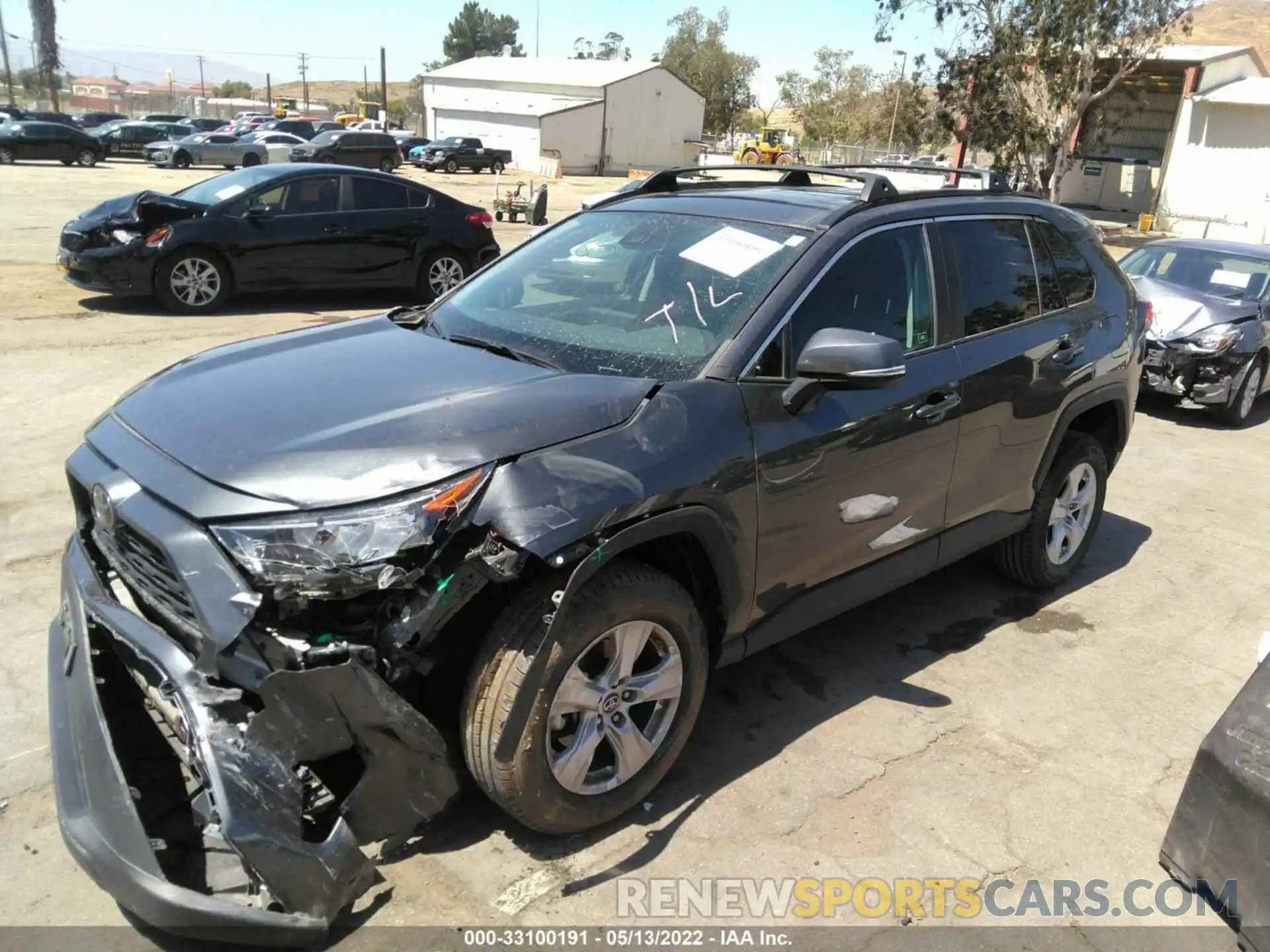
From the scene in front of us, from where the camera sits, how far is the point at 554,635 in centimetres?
253

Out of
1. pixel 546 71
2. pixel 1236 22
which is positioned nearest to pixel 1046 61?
pixel 546 71

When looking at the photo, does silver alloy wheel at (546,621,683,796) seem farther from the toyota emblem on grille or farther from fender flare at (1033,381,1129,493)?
fender flare at (1033,381,1129,493)

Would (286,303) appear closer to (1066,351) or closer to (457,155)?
(1066,351)

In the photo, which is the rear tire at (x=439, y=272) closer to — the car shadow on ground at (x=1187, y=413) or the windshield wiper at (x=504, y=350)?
the car shadow on ground at (x=1187, y=413)

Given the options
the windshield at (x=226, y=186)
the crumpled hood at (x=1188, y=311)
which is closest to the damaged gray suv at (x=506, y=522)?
the crumpled hood at (x=1188, y=311)

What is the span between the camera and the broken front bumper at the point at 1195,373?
→ 27.2ft

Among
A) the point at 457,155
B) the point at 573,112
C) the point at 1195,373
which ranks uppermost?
the point at 573,112

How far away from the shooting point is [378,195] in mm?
10664

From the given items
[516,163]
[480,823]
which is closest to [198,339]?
[480,823]

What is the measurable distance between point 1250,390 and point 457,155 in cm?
3734

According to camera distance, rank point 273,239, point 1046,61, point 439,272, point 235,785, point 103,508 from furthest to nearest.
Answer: point 1046,61 → point 439,272 → point 273,239 → point 103,508 → point 235,785

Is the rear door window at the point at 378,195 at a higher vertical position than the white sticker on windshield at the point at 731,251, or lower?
lower

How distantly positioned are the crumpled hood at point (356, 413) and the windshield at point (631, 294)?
20cm

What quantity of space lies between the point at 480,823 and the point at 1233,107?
109 feet
